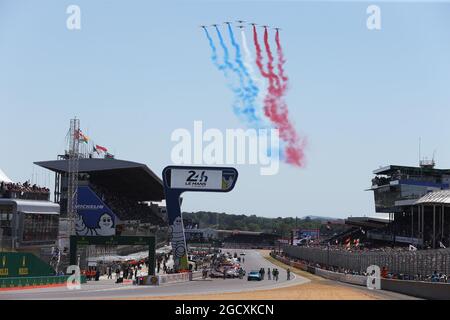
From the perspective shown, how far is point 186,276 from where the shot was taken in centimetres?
6738

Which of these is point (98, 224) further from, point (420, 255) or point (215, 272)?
point (420, 255)

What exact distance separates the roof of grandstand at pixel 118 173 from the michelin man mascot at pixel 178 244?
3946cm

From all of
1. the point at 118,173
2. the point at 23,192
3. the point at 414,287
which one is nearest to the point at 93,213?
the point at 118,173

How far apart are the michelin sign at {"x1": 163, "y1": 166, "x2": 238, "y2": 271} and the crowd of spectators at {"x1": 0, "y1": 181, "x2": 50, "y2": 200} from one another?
15.3m

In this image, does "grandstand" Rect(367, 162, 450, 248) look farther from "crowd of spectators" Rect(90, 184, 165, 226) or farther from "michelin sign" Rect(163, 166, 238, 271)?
"crowd of spectators" Rect(90, 184, 165, 226)

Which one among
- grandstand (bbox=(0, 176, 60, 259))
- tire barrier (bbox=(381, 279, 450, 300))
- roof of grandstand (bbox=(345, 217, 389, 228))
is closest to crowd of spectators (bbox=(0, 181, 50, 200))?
grandstand (bbox=(0, 176, 60, 259))

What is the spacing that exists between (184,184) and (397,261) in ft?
77.7

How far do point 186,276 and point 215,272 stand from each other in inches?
328

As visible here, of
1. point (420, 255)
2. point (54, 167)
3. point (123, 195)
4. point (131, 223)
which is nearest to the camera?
point (420, 255)

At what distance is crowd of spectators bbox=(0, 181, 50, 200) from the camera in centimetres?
7344

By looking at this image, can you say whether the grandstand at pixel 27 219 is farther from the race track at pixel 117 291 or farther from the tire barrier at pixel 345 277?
the tire barrier at pixel 345 277

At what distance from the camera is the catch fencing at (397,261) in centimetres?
4847
